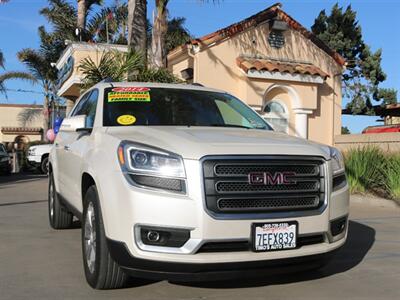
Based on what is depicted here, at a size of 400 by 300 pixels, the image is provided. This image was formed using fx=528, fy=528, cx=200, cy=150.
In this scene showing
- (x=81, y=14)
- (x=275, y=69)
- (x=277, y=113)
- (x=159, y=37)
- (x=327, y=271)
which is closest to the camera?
(x=327, y=271)

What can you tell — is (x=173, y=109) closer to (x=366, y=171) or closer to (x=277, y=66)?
(x=366, y=171)

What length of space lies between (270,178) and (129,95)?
202cm

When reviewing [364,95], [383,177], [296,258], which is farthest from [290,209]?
[364,95]

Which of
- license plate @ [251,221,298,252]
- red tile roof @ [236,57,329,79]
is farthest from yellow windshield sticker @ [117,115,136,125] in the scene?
red tile roof @ [236,57,329,79]

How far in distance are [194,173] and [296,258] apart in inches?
42.4

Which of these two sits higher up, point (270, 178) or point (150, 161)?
point (150, 161)

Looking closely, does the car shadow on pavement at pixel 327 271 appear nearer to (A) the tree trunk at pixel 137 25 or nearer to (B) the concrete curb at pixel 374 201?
(B) the concrete curb at pixel 374 201

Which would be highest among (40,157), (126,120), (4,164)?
(126,120)

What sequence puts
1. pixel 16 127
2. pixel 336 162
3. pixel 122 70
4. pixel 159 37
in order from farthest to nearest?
1. pixel 16 127
2. pixel 159 37
3. pixel 122 70
4. pixel 336 162

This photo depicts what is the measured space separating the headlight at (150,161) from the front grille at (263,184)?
22 centimetres

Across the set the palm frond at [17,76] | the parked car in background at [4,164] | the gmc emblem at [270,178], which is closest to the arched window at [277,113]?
the parked car in background at [4,164]

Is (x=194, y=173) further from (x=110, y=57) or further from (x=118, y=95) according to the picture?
(x=110, y=57)

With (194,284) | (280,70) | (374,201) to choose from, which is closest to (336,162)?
(194,284)

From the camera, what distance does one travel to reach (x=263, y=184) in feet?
13.1
